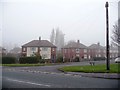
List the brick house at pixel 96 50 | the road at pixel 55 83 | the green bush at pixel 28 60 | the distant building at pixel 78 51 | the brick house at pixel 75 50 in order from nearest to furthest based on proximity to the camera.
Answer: the road at pixel 55 83 → the green bush at pixel 28 60 → the distant building at pixel 78 51 → the brick house at pixel 75 50 → the brick house at pixel 96 50

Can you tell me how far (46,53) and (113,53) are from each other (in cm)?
6981

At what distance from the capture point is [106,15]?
25.0 m

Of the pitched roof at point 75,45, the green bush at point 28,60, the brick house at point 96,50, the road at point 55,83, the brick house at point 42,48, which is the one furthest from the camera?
the brick house at point 96,50

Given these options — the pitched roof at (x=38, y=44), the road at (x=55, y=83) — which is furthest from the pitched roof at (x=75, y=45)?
the road at (x=55, y=83)

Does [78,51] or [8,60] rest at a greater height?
[78,51]

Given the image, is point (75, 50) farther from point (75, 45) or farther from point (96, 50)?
point (96, 50)

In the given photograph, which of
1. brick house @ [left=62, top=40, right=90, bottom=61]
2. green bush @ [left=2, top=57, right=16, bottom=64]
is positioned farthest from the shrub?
brick house @ [left=62, top=40, right=90, bottom=61]

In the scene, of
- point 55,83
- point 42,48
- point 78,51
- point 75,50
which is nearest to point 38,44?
point 42,48

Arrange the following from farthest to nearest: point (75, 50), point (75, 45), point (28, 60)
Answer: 1. point (75, 45)
2. point (75, 50)
3. point (28, 60)

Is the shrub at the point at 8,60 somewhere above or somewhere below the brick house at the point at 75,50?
below

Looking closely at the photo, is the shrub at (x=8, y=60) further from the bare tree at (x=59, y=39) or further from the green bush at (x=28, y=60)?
the bare tree at (x=59, y=39)

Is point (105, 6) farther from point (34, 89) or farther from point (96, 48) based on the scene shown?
point (96, 48)

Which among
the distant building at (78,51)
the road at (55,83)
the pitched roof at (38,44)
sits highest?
the pitched roof at (38,44)

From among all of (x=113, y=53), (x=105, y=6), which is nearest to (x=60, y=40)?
(x=113, y=53)
